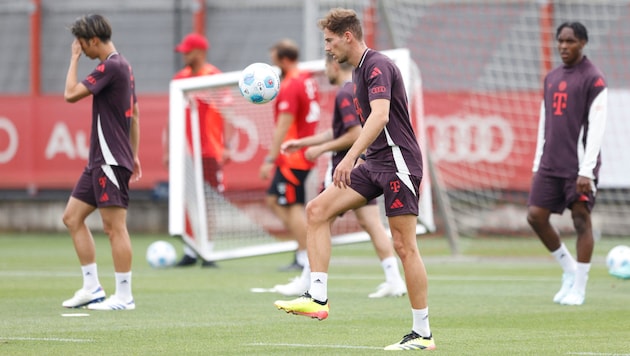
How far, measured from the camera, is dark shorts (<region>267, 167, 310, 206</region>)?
14.0 m

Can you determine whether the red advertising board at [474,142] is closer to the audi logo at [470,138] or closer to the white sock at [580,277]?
the audi logo at [470,138]

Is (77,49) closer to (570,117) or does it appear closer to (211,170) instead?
(570,117)

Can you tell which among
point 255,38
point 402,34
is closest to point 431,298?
point 402,34

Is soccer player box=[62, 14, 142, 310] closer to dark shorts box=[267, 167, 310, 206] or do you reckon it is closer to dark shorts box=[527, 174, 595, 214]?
dark shorts box=[527, 174, 595, 214]

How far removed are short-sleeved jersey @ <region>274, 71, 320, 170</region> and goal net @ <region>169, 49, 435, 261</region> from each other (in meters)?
1.02

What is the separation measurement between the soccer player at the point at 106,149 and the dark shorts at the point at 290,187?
400 centimetres

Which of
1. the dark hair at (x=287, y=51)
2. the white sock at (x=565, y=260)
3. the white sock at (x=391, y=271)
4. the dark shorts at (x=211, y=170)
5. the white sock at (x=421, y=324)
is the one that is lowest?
the white sock at (x=391, y=271)

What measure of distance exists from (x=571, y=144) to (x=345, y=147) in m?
1.95

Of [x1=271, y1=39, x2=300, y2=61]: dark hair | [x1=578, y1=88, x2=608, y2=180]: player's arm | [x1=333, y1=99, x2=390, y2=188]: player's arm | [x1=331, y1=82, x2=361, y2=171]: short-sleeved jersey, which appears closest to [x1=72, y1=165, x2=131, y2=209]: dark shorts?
[x1=331, y1=82, x2=361, y2=171]: short-sleeved jersey

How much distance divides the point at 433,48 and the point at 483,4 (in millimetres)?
1036

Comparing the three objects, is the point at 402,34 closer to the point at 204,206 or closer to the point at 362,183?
the point at 204,206

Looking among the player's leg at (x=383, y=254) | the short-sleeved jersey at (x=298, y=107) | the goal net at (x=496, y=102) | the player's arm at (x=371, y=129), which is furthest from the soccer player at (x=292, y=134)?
the player's arm at (x=371, y=129)

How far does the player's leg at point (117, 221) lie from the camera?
32.5 ft

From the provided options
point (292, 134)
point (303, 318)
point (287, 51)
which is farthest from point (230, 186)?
point (303, 318)
